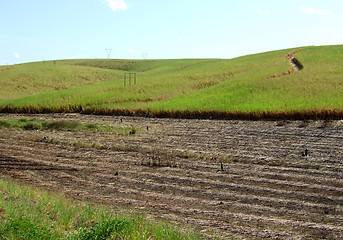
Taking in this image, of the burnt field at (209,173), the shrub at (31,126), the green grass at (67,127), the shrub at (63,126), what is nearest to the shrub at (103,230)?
the burnt field at (209,173)

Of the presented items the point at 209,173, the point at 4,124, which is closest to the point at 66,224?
the point at 209,173

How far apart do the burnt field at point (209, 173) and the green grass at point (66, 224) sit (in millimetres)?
1186

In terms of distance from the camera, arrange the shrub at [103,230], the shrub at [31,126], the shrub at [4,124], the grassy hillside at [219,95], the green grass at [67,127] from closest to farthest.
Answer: the shrub at [103,230] → the green grass at [67,127] → the shrub at [31,126] → the shrub at [4,124] → the grassy hillside at [219,95]

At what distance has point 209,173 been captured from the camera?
1038 cm

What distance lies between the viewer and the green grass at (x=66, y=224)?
16.9ft

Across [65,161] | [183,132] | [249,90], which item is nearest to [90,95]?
[249,90]

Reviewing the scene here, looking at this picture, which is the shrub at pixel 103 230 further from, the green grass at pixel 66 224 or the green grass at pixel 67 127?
the green grass at pixel 67 127

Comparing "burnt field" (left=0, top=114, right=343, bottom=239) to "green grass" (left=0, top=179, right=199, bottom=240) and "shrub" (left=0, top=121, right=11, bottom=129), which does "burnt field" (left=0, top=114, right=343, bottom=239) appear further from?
"shrub" (left=0, top=121, right=11, bottom=129)

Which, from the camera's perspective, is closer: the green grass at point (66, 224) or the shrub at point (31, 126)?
the green grass at point (66, 224)

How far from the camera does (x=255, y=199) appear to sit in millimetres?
8164

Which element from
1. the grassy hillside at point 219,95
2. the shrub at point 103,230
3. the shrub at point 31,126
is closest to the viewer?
the shrub at point 103,230

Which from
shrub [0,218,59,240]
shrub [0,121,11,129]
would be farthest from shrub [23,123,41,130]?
shrub [0,218,59,240]

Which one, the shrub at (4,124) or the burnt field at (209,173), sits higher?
the shrub at (4,124)

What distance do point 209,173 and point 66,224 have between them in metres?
5.31
